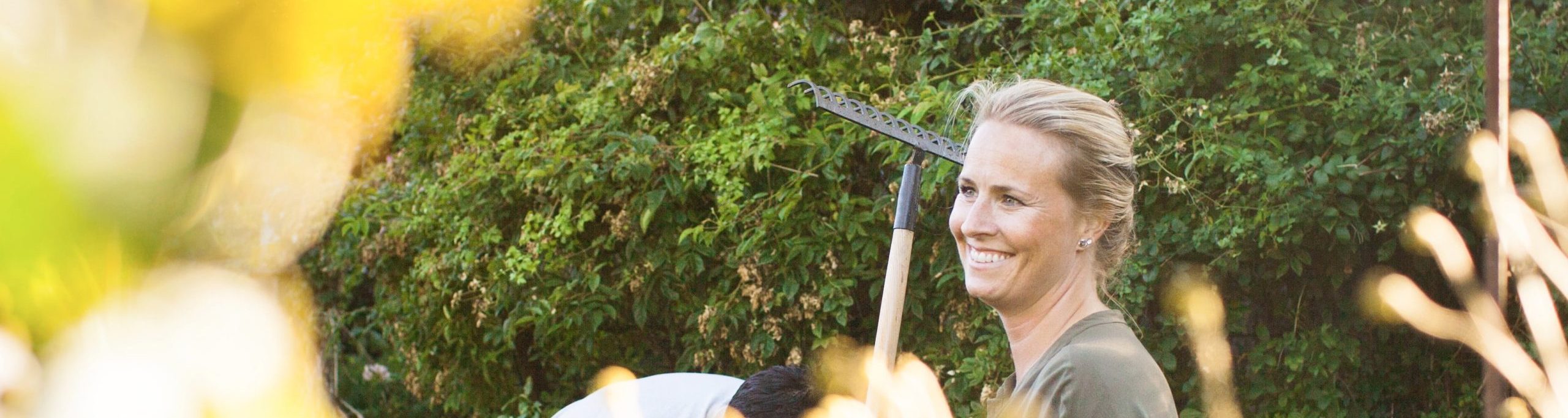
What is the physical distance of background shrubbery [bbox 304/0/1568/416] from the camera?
352 cm

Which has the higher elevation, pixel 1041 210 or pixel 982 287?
pixel 1041 210

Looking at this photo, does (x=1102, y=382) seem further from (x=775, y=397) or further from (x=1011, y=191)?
(x=775, y=397)

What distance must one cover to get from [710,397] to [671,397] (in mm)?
140

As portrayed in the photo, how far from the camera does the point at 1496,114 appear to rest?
231cm

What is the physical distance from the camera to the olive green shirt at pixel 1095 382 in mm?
1747

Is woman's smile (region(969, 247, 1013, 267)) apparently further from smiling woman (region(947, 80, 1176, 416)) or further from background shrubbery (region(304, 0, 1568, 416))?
background shrubbery (region(304, 0, 1568, 416))

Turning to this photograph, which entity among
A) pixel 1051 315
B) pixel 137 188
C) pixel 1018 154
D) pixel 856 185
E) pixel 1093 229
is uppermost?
pixel 137 188

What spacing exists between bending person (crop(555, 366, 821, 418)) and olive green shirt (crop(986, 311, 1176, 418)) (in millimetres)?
830

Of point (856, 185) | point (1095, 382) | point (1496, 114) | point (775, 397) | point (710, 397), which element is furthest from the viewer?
point (856, 185)

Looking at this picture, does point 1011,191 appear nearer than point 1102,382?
No

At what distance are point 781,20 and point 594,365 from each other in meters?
1.42

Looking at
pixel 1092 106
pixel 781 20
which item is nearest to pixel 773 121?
pixel 781 20

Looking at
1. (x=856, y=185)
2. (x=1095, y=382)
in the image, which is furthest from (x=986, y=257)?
(x=856, y=185)

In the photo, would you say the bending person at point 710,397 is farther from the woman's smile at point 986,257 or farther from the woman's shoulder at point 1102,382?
the woman's shoulder at point 1102,382
